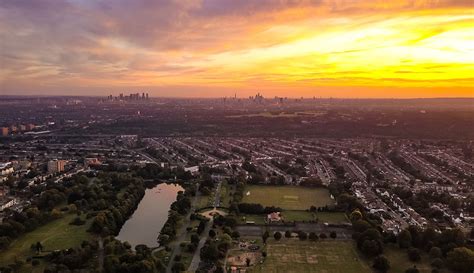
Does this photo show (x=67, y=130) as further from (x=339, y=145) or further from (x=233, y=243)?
(x=233, y=243)

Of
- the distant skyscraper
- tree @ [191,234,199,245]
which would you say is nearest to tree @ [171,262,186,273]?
tree @ [191,234,199,245]

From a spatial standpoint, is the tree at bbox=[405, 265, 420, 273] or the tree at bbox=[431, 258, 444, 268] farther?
the tree at bbox=[431, 258, 444, 268]

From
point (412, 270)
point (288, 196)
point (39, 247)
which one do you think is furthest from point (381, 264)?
point (39, 247)

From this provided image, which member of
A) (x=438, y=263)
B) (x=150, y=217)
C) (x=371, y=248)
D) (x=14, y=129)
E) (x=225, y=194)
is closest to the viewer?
(x=438, y=263)

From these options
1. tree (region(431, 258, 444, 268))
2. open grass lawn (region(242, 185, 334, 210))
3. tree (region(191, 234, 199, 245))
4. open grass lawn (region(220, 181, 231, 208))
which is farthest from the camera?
open grass lawn (region(242, 185, 334, 210))

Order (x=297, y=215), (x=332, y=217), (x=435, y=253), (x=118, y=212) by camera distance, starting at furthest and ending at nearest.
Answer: (x=297, y=215) → (x=332, y=217) → (x=118, y=212) → (x=435, y=253)

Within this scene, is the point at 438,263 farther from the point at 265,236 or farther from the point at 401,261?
the point at 265,236

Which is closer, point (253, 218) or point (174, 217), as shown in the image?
point (174, 217)

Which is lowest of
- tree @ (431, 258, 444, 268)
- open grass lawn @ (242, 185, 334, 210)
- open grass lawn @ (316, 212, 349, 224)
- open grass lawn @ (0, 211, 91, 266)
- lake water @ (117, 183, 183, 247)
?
lake water @ (117, 183, 183, 247)

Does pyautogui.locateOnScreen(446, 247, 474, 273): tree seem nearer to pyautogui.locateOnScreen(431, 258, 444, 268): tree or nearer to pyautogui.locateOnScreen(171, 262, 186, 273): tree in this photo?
pyautogui.locateOnScreen(431, 258, 444, 268): tree
